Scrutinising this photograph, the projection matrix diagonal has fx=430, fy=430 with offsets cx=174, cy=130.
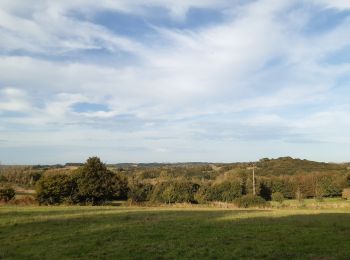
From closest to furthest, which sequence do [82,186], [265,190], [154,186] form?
[82,186], [154,186], [265,190]

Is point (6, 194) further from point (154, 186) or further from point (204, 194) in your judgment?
point (204, 194)

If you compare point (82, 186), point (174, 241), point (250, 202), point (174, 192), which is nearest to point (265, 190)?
point (174, 192)

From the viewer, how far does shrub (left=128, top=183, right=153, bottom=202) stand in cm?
7419

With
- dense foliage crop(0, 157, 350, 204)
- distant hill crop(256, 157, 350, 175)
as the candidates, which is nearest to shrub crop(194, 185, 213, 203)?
dense foliage crop(0, 157, 350, 204)

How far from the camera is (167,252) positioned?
15859mm

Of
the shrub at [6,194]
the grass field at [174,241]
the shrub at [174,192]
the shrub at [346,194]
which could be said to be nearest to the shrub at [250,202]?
the shrub at [174,192]

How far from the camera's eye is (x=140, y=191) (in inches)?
3076

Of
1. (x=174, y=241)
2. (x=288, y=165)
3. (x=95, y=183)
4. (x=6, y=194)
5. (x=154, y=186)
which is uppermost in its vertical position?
(x=288, y=165)

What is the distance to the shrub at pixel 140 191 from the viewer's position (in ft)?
243

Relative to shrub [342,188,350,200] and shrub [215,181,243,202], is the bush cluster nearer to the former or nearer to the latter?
shrub [215,181,243,202]

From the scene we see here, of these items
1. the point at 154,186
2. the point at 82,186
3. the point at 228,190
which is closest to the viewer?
the point at 82,186

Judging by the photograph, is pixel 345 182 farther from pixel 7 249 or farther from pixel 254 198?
pixel 7 249

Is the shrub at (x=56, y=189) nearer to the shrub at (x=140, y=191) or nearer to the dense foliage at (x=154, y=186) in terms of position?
the dense foliage at (x=154, y=186)

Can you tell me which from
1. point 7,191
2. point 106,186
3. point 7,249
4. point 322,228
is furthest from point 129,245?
point 7,191
